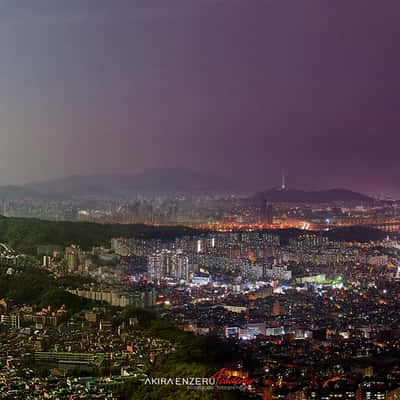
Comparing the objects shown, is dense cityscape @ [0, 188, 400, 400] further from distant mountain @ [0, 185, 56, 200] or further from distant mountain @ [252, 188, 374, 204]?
distant mountain @ [0, 185, 56, 200]

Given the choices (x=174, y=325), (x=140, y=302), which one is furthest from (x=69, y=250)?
(x=174, y=325)

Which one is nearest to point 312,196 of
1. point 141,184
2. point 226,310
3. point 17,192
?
point 226,310

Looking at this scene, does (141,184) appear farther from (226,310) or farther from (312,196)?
(226,310)

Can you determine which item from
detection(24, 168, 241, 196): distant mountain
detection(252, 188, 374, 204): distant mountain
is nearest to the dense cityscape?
detection(252, 188, 374, 204): distant mountain

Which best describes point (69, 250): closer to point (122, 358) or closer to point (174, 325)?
point (174, 325)

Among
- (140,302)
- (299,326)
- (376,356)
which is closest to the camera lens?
(376,356)

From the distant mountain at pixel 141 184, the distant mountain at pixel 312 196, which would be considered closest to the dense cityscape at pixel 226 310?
the distant mountain at pixel 312 196
